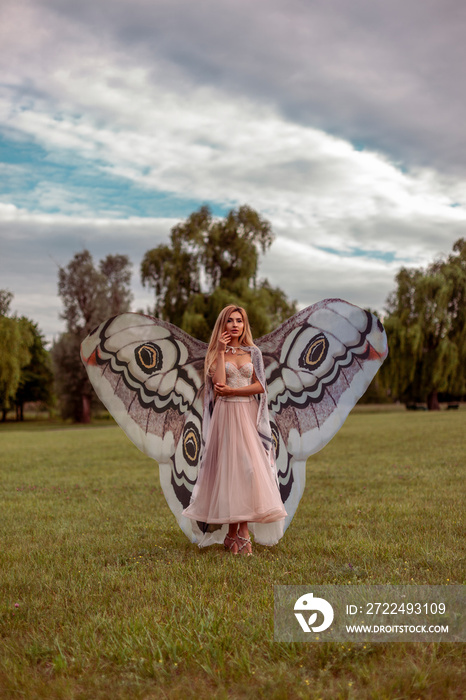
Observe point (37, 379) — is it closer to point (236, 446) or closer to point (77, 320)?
point (77, 320)

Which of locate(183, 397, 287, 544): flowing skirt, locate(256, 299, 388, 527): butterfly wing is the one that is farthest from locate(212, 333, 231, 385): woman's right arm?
locate(256, 299, 388, 527): butterfly wing

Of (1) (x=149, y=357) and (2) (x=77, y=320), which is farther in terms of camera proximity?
(2) (x=77, y=320)

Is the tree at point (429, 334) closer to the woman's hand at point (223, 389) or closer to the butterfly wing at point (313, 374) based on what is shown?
the butterfly wing at point (313, 374)

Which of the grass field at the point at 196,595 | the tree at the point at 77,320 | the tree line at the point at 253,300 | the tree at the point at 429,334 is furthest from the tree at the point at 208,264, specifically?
the grass field at the point at 196,595

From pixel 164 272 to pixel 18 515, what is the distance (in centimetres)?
2901

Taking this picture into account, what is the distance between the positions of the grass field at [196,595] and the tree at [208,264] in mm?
27232

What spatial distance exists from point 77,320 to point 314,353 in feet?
148

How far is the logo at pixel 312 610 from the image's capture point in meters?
3.69

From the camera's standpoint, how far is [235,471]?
549cm

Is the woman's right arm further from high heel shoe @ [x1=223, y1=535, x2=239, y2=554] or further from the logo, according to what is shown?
the logo

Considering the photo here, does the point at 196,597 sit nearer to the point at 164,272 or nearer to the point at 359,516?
the point at 359,516

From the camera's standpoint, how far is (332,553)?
550 cm

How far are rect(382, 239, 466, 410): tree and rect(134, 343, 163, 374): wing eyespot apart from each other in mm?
32859

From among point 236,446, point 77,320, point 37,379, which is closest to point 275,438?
point 236,446
